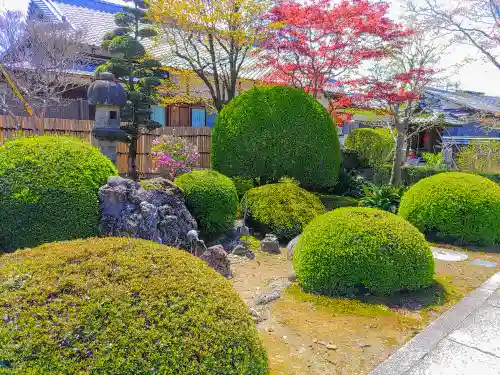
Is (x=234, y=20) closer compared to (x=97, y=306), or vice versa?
(x=97, y=306)

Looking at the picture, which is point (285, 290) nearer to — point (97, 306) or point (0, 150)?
point (97, 306)

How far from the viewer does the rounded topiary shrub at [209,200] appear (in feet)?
21.0

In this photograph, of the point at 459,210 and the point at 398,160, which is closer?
the point at 459,210

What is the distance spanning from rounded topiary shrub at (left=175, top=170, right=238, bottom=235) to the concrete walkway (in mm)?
3560

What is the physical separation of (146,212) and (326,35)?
7793 millimetres

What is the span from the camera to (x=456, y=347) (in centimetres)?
345

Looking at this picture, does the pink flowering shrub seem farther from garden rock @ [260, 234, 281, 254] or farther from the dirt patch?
the dirt patch

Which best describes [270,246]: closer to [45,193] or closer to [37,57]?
[45,193]

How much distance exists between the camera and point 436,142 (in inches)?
886

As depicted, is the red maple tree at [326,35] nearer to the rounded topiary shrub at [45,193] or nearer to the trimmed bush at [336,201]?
the trimmed bush at [336,201]

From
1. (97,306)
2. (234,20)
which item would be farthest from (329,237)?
(234,20)

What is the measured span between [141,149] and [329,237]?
26.0ft

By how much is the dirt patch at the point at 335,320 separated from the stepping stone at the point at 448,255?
69cm

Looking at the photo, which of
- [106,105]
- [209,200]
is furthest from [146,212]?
[106,105]
